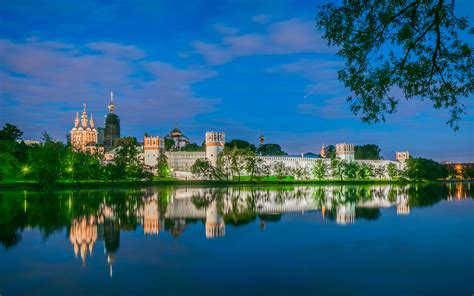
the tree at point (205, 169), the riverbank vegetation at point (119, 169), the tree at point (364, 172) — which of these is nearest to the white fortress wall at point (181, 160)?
the riverbank vegetation at point (119, 169)

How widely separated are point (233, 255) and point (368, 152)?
482 ft

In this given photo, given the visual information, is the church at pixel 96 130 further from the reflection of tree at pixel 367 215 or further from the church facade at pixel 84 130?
the reflection of tree at pixel 367 215

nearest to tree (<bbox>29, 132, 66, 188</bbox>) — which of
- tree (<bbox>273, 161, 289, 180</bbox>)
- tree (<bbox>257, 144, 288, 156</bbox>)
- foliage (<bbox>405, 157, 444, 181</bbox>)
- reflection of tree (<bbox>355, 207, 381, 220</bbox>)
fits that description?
reflection of tree (<bbox>355, 207, 381, 220</bbox>)

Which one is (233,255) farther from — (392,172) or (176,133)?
(176,133)

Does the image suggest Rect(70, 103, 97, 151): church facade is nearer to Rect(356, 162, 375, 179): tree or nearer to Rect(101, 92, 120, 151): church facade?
Rect(101, 92, 120, 151): church facade

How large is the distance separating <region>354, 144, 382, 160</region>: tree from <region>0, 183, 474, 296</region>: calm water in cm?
13204

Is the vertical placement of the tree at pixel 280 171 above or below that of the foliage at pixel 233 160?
below

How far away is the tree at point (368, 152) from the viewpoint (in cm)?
14988

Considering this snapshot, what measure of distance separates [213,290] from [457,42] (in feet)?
22.0

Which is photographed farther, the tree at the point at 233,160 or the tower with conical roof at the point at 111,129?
the tower with conical roof at the point at 111,129

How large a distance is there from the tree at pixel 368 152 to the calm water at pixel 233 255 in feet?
433

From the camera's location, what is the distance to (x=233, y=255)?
12.7m

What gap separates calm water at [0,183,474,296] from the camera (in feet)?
31.4

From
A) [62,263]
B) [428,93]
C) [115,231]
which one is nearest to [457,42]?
[428,93]
